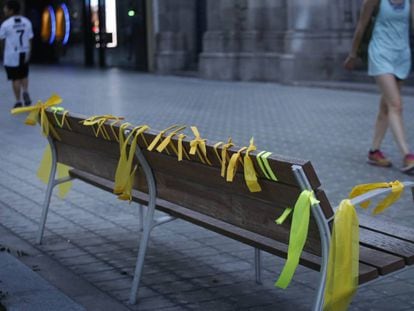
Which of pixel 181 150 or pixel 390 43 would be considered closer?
pixel 181 150

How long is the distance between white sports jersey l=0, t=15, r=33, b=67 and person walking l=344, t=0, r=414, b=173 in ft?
25.4

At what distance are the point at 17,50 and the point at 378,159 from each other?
26.6ft

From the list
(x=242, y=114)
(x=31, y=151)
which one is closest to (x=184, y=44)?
(x=242, y=114)

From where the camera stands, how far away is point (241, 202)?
3.94 meters

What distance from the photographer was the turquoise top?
836 cm

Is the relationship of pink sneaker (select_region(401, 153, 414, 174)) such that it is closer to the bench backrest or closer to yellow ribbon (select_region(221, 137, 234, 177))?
the bench backrest

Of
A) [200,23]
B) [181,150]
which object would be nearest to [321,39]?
[200,23]

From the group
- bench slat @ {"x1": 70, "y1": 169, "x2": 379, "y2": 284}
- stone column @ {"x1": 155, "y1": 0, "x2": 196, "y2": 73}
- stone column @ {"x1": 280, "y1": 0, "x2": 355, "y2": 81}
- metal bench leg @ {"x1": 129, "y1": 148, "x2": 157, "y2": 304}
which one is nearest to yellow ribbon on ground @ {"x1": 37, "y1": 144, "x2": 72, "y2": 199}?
bench slat @ {"x1": 70, "y1": 169, "x2": 379, "y2": 284}

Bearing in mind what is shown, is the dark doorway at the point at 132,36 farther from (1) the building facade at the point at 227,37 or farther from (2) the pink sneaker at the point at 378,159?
(2) the pink sneaker at the point at 378,159

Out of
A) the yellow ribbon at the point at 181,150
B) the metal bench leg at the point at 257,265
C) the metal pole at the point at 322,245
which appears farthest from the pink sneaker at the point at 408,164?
the metal pole at the point at 322,245

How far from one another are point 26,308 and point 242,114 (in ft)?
29.3

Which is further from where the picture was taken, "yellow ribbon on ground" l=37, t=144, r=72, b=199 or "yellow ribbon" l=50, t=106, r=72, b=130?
"yellow ribbon on ground" l=37, t=144, r=72, b=199

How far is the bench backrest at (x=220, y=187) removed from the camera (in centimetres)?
347

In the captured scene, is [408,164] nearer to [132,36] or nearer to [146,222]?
[146,222]
